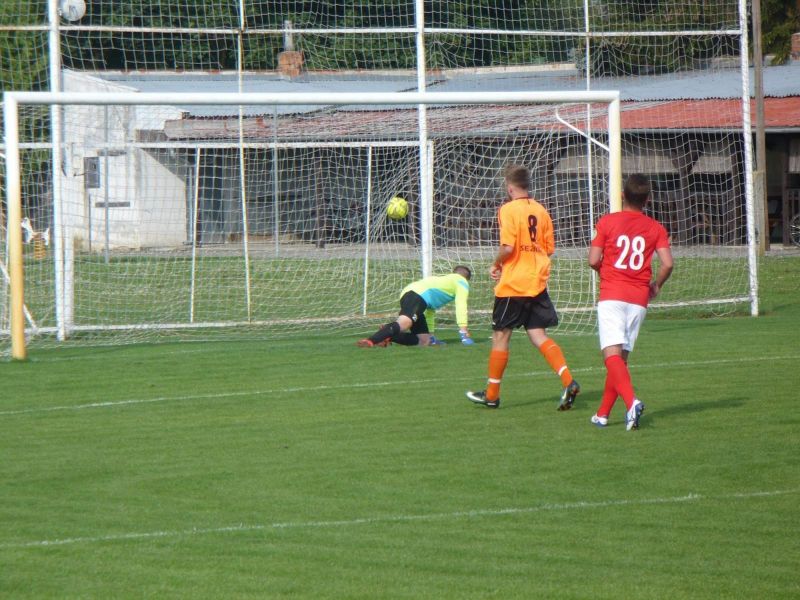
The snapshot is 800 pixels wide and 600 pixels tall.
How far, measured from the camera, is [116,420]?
9.27 metres

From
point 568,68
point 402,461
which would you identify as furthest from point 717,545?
point 568,68

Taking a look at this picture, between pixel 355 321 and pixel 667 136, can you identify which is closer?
pixel 355 321

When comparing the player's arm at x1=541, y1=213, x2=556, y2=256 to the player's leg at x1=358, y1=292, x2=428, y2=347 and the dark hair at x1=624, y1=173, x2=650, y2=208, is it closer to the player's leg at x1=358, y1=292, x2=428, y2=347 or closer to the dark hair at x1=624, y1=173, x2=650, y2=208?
the dark hair at x1=624, y1=173, x2=650, y2=208

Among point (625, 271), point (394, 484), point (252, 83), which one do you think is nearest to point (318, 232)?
point (625, 271)

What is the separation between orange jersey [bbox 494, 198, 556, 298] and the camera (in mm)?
9062

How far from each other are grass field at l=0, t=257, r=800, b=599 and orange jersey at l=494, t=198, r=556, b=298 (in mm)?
998

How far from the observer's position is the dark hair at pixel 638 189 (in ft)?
26.9

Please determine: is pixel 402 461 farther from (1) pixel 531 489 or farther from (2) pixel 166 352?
(2) pixel 166 352

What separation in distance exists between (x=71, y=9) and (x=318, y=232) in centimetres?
627

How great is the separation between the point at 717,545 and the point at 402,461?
250 centimetres

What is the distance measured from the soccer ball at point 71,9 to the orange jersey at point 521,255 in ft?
26.0

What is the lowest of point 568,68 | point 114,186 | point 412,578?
point 412,578

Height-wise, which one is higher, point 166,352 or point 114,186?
point 114,186

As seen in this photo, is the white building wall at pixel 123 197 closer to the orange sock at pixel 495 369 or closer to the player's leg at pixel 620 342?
the orange sock at pixel 495 369
